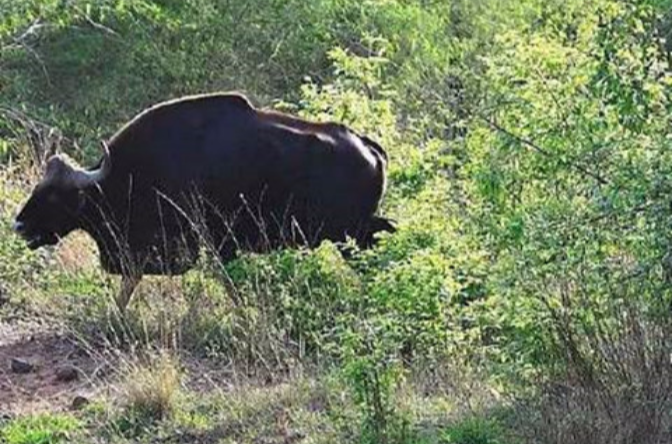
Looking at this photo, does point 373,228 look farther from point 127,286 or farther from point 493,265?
point 493,265

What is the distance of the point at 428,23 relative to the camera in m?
19.3

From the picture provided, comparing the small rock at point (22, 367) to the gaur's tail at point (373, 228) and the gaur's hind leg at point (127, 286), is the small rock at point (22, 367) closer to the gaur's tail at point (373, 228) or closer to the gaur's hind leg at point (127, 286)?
the gaur's hind leg at point (127, 286)

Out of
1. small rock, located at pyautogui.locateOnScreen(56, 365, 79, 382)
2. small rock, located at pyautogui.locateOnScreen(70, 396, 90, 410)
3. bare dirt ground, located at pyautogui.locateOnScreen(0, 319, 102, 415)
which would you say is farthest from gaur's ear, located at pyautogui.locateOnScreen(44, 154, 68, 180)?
small rock, located at pyautogui.locateOnScreen(70, 396, 90, 410)

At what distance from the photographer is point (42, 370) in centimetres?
998

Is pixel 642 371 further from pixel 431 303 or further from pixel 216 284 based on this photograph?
pixel 216 284

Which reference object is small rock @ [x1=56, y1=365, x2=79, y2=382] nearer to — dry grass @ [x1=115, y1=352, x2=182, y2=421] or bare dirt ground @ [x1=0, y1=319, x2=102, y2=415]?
bare dirt ground @ [x1=0, y1=319, x2=102, y2=415]

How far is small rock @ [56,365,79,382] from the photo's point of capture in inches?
382

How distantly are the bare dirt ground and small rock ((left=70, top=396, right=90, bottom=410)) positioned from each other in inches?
2.3

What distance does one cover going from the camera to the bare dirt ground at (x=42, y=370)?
30.1 feet

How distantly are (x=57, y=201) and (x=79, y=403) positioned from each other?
2835mm

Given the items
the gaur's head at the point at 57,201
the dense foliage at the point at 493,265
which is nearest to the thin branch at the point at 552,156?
the dense foliage at the point at 493,265

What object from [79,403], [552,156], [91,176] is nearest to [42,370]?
[79,403]

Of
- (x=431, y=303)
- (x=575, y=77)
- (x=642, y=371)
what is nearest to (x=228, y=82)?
(x=575, y=77)

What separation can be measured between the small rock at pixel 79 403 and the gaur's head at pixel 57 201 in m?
2.70
